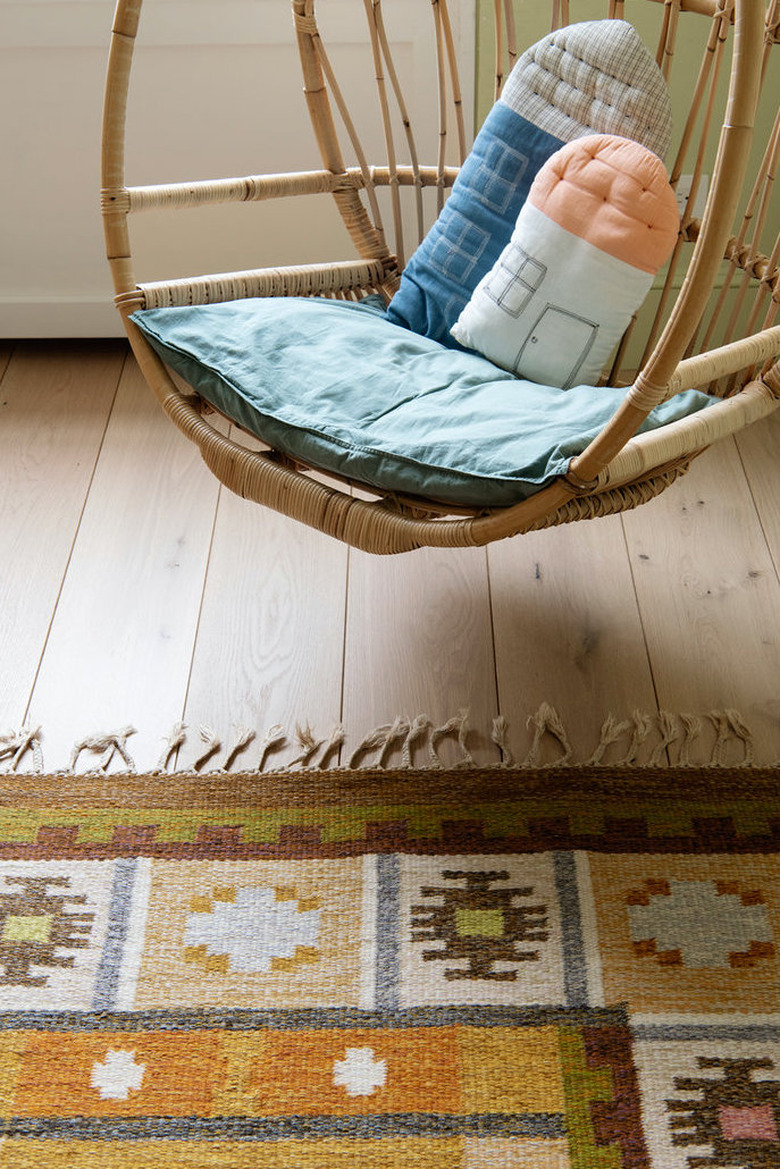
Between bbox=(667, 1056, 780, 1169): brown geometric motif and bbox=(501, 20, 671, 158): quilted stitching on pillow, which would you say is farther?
bbox=(501, 20, 671, 158): quilted stitching on pillow

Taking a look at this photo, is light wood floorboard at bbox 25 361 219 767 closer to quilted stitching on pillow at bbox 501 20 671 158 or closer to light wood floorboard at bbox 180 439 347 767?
light wood floorboard at bbox 180 439 347 767

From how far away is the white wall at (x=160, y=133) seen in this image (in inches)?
64.2

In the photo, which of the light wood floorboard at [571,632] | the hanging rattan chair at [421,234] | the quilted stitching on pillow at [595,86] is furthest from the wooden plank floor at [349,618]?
the quilted stitching on pillow at [595,86]

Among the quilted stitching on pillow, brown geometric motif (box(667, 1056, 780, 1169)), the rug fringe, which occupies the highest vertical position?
the quilted stitching on pillow

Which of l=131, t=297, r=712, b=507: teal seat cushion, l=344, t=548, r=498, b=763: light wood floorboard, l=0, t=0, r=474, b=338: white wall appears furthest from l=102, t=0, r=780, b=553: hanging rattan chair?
l=0, t=0, r=474, b=338: white wall

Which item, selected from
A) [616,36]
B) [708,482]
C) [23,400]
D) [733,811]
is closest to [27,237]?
[23,400]

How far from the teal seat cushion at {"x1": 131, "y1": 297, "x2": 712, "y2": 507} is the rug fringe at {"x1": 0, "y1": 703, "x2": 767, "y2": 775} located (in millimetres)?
329

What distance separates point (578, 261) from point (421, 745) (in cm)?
56

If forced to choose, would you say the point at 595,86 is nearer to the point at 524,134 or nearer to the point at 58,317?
the point at 524,134

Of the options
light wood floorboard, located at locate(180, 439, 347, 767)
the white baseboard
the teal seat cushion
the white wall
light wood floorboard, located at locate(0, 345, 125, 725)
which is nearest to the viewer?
the teal seat cushion

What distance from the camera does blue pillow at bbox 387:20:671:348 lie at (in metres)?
1.19

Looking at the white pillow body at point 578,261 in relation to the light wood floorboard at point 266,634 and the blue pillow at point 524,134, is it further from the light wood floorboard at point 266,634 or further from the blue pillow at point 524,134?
the light wood floorboard at point 266,634

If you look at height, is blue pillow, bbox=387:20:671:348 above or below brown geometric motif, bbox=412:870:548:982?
above

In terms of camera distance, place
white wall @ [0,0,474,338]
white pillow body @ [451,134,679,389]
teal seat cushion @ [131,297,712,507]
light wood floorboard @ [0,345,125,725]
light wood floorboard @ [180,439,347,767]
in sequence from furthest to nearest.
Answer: white wall @ [0,0,474,338]
light wood floorboard @ [0,345,125,725]
light wood floorboard @ [180,439,347,767]
white pillow body @ [451,134,679,389]
teal seat cushion @ [131,297,712,507]
